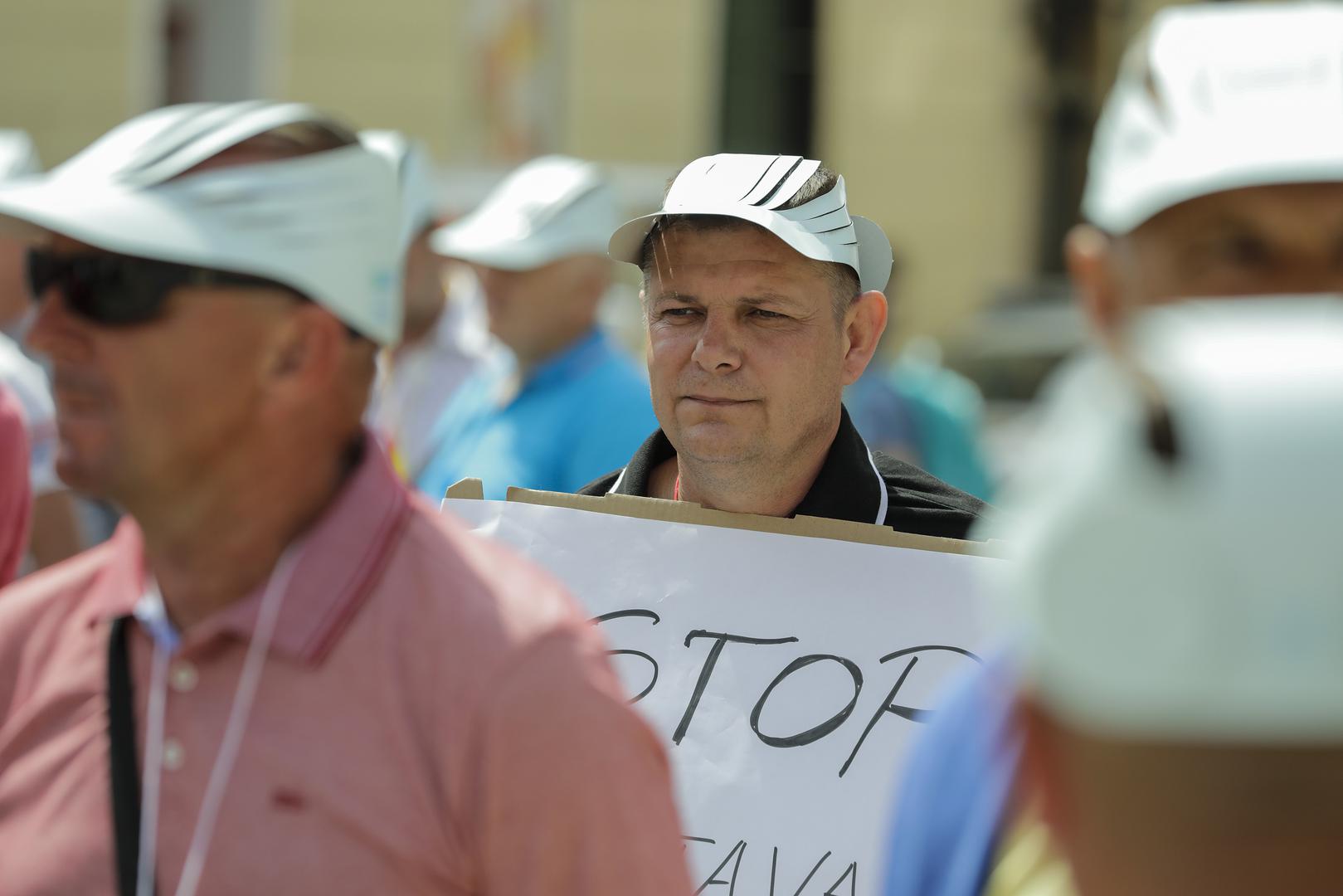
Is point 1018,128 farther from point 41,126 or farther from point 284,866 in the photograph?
point 284,866

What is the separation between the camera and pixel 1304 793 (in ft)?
2.37

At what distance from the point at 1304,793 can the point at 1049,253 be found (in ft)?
66.7

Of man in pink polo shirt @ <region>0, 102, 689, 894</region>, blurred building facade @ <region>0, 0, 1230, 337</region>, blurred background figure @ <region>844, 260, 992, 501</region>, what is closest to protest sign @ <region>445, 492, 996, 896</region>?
man in pink polo shirt @ <region>0, 102, 689, 894</region>

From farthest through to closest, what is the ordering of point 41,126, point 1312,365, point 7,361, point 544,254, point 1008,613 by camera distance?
point 41,126, point 544,254, point 7,361, point 1008,613, point 1312,365

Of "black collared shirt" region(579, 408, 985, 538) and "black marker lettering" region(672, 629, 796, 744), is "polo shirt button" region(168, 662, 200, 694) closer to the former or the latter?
"black marker lettering" region(672, 629, 796, 744)

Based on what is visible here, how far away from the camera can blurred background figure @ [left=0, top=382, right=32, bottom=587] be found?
3.18 metres

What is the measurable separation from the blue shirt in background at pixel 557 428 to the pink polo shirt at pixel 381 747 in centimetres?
257

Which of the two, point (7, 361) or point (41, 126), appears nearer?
point (7, 361)

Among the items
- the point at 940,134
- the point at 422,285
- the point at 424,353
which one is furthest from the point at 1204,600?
the point at 940,134

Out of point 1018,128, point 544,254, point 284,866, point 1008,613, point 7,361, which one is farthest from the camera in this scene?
point 1018,128

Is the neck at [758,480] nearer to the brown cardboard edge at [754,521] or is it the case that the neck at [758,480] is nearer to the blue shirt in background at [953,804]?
the brown cardboard edge at [754,521]

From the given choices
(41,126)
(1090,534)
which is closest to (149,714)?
(1090,534)

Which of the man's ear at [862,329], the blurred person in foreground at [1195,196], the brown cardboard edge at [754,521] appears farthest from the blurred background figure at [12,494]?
the blurred person in foreground at [1195,196]

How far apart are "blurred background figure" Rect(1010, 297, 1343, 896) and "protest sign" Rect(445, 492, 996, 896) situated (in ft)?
6.07
